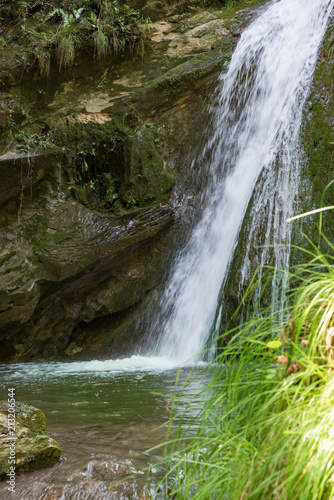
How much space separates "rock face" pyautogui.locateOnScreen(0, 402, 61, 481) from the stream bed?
0.19ft

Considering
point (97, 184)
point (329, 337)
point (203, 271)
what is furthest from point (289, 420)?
point (97, 184)

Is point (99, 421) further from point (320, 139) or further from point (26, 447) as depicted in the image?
point (320, 139)

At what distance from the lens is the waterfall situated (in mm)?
6273

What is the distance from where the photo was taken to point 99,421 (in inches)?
145

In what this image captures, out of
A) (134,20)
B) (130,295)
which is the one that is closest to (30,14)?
(134,20)

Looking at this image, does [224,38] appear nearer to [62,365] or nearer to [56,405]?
[62,365]

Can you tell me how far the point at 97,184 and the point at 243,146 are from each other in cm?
278

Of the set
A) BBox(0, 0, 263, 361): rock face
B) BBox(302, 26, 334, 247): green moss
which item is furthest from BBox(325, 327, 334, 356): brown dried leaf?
BBox(0, 0, 263, 361): rock face

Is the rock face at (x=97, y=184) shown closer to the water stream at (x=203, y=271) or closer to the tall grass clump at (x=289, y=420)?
the water stream at (x=203, y=271)

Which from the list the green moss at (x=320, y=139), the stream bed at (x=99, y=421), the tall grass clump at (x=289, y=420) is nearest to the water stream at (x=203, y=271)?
the stream bed at (x=99, y=421)

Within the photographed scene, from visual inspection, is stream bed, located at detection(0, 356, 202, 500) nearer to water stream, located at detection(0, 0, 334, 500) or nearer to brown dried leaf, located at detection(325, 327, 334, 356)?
water stream, located at detection(0, 0, 334, 500)

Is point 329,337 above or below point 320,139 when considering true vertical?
below

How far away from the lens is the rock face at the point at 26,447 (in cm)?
254

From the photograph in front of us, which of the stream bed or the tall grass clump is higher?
the tall grass clump
